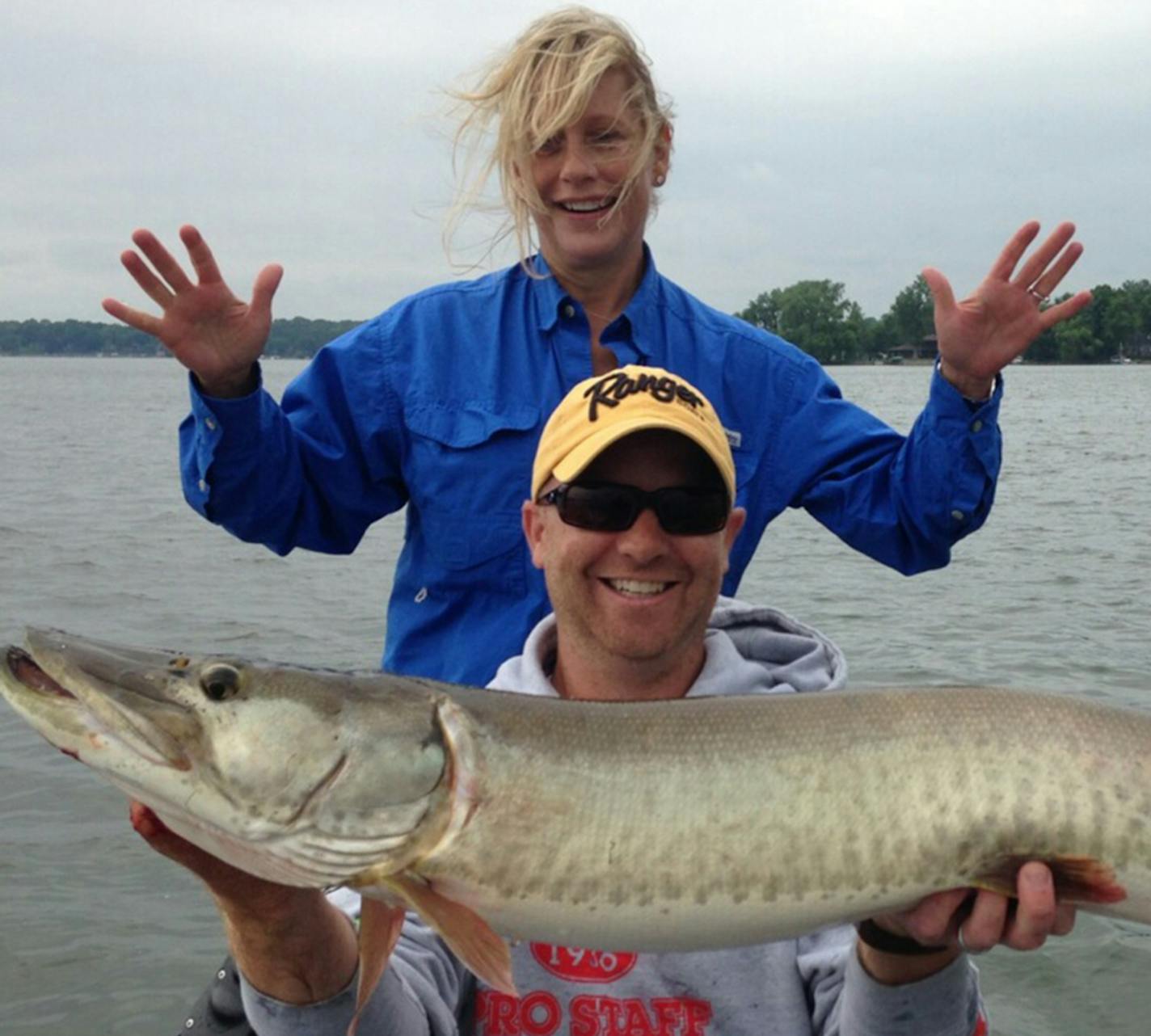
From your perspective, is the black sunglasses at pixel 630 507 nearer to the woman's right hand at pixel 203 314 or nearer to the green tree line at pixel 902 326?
the woman's right hand at pixel 203 314

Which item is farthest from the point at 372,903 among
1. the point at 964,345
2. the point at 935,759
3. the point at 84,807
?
the point at 84,807

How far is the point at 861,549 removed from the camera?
5.01m

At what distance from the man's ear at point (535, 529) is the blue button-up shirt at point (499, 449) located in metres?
0.85

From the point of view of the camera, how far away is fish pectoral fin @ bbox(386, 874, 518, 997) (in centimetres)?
263

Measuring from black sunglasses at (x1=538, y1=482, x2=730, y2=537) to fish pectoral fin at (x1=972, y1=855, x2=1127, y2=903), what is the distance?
1.04m

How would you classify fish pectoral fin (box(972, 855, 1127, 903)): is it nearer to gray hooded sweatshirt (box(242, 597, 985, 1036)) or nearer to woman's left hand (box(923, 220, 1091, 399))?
gray hooded sweatshirt (box(242, 597, 985, 1036))

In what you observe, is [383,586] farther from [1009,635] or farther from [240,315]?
[240,315]

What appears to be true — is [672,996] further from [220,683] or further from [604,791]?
[220,683]

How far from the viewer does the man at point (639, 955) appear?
2.89 metres

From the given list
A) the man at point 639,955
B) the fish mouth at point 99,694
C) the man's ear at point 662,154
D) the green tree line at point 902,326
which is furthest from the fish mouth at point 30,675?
the green tree line at point 902,326

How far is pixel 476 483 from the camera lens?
15.1 ft

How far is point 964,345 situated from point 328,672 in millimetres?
2331

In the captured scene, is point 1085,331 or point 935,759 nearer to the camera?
point 935,759

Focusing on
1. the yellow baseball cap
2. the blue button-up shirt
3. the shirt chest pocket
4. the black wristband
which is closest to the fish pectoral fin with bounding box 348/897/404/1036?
the black wristband
